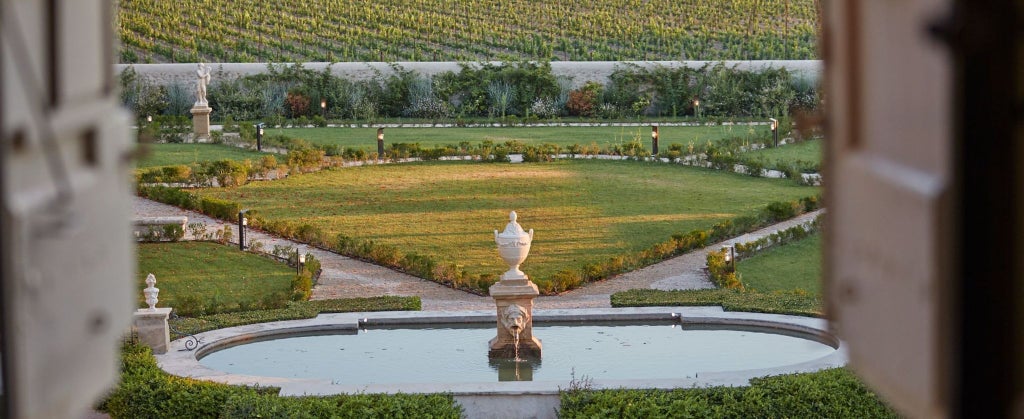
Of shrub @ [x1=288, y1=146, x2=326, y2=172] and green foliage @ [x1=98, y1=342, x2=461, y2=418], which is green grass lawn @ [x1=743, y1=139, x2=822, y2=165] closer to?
shrub @ [x1=288, y1=146, x2=326, y2=172]

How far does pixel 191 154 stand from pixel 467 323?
43.6 feet

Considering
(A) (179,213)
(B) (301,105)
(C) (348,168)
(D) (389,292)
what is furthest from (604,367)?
(B) (301,105)

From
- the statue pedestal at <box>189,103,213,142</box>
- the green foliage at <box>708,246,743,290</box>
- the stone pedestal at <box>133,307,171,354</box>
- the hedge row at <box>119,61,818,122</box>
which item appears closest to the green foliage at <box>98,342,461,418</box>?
the stone pedestal at <box>133,307,171,354</box>

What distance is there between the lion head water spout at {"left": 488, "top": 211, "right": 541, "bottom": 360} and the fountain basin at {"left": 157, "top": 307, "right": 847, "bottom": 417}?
8.3 inches

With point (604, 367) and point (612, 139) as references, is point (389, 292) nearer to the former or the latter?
point (604, 367)

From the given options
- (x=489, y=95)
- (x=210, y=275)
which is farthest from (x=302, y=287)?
(x=489, y=95)

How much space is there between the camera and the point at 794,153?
969 inches

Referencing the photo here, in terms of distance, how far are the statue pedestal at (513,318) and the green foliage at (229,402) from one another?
1.94 metres

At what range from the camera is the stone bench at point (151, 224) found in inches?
680

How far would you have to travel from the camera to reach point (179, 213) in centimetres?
1906

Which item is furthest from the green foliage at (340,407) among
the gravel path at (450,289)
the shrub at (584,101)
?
the shrub at (584,101)

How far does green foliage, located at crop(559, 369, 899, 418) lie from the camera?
28.2ft

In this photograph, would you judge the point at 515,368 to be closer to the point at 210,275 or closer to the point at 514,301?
the point at 514,301

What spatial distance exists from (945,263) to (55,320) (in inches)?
47.5
